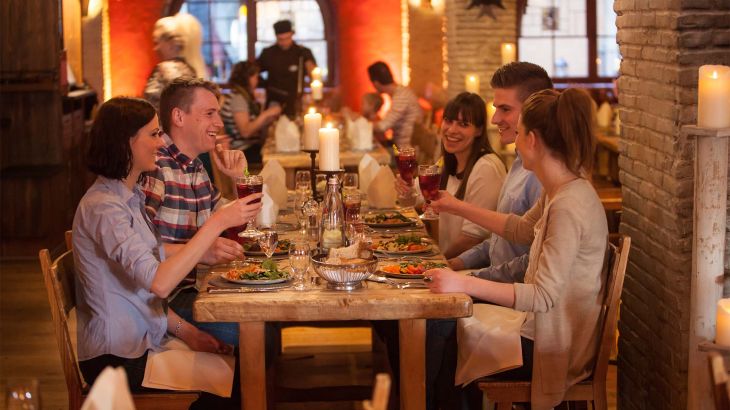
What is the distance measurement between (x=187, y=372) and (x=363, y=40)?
1167 centimetres

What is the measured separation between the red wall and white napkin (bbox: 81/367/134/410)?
12705mm

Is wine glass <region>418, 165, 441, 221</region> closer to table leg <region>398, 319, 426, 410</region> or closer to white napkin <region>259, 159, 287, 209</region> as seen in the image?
table leg <region>398, 319, 426, 410</region>

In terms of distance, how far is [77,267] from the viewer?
3336mm

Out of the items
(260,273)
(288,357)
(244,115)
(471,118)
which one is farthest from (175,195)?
(244,115)

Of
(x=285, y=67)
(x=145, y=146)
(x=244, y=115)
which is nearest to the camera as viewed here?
(x=145, y=146)

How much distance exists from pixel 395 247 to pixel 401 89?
5.39m

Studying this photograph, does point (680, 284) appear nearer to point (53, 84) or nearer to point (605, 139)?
point (605, 139)

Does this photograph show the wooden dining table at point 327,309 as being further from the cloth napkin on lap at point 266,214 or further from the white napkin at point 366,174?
the white napkin at point 366,174

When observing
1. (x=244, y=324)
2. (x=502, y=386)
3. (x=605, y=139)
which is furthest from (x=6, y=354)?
(x=605, y=139)

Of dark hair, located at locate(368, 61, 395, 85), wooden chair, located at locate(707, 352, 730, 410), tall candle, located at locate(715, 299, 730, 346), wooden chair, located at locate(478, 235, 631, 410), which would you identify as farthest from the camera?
dark hair, located at locate(368, 61, 395, 85)

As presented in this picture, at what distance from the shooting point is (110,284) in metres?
3.31

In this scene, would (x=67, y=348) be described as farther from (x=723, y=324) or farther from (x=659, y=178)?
(x=659, y=178)

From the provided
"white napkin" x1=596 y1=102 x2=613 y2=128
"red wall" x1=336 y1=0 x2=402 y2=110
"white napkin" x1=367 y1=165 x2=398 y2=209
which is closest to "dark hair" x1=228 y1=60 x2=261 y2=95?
"white napkin" x1=596 y1=102 x2=613 y2=128

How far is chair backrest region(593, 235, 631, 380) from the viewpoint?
3.19 metres
